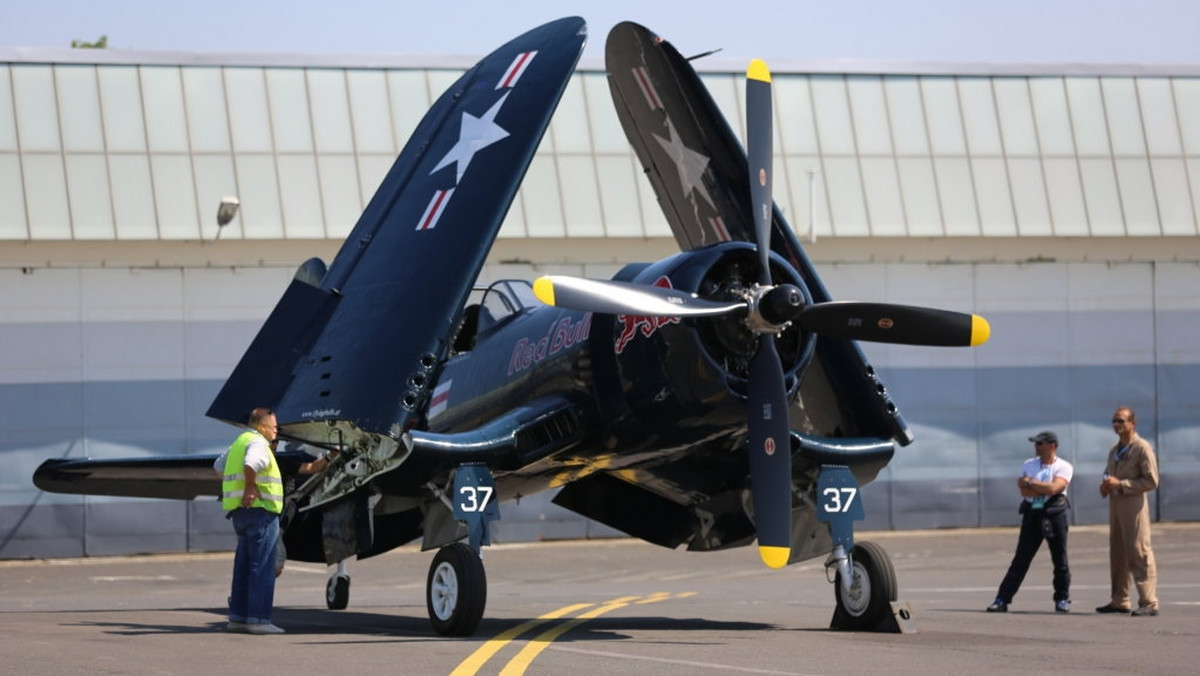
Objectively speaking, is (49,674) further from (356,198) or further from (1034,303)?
(1034,303)

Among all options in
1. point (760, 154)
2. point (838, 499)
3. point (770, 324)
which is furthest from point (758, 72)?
point (838, 499)

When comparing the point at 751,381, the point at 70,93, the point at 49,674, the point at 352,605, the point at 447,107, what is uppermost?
the point at 70,93

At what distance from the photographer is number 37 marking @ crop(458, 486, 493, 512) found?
48.8 feet

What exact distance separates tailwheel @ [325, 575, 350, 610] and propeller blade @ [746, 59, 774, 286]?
281 inches

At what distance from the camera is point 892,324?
571 inches

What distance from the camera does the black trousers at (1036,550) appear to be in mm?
17859

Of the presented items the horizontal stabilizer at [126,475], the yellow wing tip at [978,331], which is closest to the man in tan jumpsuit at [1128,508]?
the yellow wing tip at [978,331]

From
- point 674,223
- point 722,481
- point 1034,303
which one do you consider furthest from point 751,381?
point 1034,303

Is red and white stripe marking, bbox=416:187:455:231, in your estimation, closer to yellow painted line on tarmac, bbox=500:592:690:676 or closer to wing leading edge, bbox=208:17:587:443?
wing leading edge, bbox=208:17:587:443

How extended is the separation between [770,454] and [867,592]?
172 cm

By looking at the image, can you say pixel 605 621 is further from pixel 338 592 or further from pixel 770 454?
pixel 338 592

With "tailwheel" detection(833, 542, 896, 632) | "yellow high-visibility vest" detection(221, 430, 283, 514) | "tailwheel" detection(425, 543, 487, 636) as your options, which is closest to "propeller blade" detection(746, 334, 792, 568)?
"tailwheel" detection(833, 542, 896, 632)

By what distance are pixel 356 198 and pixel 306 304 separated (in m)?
15.1

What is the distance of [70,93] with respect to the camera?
1180 inches
